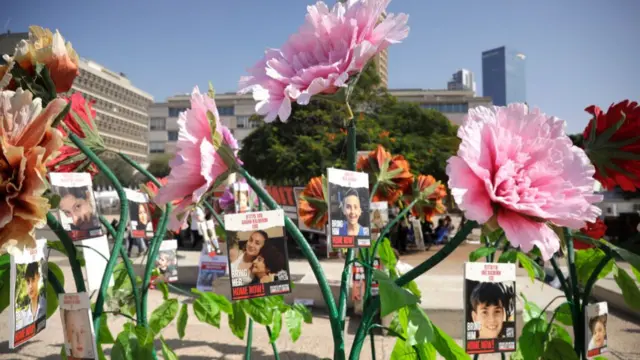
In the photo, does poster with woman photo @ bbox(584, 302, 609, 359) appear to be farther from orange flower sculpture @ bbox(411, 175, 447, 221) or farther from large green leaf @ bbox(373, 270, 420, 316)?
large green leaf @ bbox(373, 270, 420, 316)

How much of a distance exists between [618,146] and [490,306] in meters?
0.50

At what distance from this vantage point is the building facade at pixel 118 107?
59.8 m

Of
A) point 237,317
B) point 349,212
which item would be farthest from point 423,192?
point 237,317

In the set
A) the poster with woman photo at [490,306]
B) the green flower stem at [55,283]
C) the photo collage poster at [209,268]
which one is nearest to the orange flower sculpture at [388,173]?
the poster with woman photo at [490,306]

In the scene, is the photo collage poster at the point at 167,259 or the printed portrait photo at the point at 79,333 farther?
the photo collage poster at the point at 167,259

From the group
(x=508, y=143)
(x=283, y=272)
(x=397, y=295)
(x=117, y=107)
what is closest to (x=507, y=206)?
(x=508, y=143)

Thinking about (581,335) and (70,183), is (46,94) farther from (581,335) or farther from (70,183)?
(581,335)

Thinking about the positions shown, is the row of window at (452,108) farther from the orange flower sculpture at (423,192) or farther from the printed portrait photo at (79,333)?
the printed portrait photo at (79,333)

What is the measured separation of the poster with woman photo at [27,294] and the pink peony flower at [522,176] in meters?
0.88

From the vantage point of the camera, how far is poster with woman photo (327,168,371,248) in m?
1.17

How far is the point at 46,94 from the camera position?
3.07 ft

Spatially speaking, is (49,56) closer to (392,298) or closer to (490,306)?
(392,298)

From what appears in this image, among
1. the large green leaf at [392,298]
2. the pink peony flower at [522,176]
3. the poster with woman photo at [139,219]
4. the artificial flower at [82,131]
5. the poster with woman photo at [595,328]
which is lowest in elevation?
the poster with woman photo at [595,328]

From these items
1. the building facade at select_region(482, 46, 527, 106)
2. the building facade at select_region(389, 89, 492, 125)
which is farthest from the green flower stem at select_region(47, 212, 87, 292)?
the building facade at select_region(482, 46, 527, 106)
